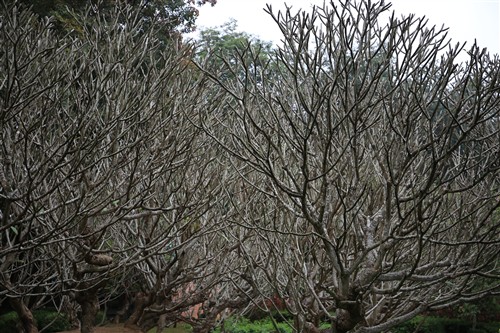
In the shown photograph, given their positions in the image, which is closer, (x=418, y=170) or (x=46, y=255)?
(x=418, y=170)

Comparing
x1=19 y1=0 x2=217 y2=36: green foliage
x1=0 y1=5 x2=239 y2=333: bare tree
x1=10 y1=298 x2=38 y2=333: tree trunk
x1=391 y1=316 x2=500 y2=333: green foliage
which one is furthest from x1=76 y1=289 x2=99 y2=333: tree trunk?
x1=391 y1=316 x2=500 y2=333: green foliage

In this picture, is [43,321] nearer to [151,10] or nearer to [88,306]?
[88,306]

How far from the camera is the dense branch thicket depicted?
3.41m

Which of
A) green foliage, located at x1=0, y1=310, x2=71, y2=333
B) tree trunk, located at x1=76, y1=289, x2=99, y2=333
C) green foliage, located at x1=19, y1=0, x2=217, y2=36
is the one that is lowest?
green foliage, located at x1=0, y1=310, x2=71, y2=333

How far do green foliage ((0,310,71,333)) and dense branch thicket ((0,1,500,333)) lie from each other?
4.08 metres

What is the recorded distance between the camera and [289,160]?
19.6ft

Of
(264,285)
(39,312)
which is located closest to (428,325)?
(264,285)

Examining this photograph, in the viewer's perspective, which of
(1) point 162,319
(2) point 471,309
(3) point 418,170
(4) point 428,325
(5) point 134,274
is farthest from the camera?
(4) point 428,325

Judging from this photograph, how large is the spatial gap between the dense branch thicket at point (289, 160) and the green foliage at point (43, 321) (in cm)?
408

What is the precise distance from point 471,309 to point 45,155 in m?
11.3

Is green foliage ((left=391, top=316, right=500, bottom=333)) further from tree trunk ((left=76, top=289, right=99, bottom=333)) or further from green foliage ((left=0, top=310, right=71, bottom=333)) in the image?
tree trunk ((left=76, top=289, right=99, bottom=333))

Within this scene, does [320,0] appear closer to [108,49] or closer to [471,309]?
[108,49]

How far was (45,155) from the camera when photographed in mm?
4789

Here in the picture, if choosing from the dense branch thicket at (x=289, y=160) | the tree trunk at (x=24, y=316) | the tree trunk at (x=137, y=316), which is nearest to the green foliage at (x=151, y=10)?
the dense branch thicket at (x=289, y=160)
